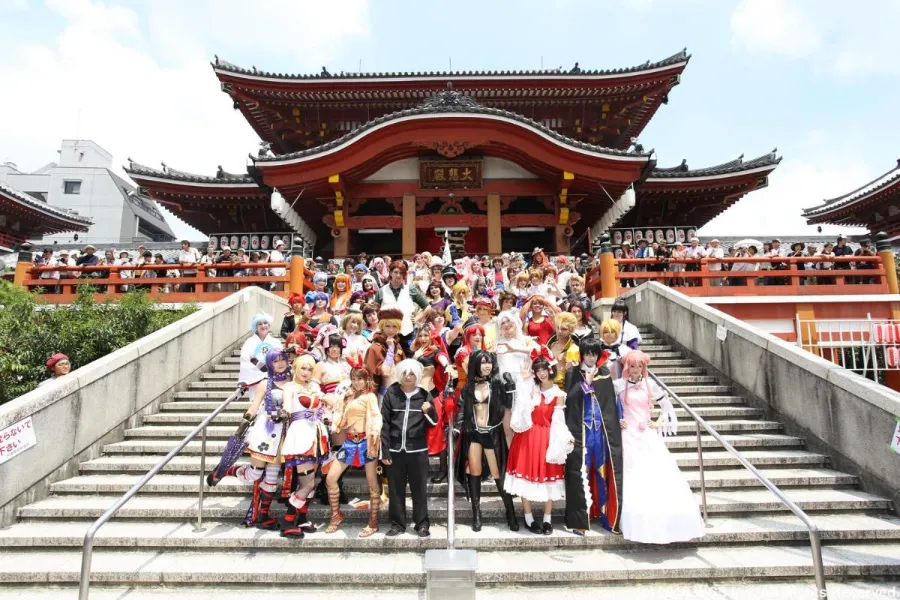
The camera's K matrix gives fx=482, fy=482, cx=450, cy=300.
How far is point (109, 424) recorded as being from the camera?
19.8 feet

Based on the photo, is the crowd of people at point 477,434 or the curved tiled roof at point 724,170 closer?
the crowd of people at point 477,434

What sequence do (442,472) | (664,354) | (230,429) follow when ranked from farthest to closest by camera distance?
(664,354), (230,429), (442,472)

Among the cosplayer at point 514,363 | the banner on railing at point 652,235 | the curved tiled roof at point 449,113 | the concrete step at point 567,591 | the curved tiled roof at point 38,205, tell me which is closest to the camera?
the concrete step at point 567,591

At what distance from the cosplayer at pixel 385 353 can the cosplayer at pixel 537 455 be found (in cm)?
128

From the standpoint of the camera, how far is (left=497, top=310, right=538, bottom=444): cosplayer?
4.48 m

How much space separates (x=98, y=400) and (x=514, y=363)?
5045mm

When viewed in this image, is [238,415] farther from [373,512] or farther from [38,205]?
[38,205]

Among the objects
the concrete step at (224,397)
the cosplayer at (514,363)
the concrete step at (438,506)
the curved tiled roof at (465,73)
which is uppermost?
the curved tiled roof at (465,73)

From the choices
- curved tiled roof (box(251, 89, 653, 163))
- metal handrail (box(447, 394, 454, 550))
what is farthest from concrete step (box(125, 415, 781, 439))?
curved tiled roof (box(251, 89, 653, 163))

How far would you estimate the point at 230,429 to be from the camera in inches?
241

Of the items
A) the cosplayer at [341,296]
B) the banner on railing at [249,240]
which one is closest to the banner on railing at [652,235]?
the cosplayer at [341,296]

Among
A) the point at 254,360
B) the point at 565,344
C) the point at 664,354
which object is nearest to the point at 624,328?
the point at 565,344

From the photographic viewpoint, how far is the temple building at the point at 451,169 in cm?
1239

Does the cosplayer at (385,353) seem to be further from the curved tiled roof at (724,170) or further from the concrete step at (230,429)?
the curved tiled roof at (724,170)
